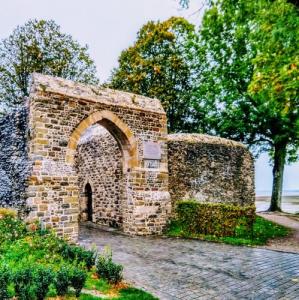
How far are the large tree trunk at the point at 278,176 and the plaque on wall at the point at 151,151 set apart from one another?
1056cm

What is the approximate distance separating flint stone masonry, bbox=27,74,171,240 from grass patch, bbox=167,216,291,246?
606 millimetres

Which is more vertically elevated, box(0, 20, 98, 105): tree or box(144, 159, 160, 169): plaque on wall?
box(0, 20, 98, 105): tree

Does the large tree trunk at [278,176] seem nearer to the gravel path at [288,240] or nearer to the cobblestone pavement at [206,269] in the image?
the gravel path at [288,240]

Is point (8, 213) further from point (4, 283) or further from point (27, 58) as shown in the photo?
point (27, 58)

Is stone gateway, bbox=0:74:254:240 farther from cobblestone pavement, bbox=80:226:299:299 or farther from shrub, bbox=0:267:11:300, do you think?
shrub, bbox=0:267:11:300

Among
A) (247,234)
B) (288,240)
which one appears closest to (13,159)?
(247,234)

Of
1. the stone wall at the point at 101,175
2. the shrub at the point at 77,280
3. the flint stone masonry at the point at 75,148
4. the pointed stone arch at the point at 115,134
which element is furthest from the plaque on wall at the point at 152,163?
the shrub at the point at 77,280

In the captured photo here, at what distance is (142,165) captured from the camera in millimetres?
12055

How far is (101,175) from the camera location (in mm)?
14406

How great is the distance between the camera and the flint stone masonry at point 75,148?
379 inches

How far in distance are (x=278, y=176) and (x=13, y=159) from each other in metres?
15.6

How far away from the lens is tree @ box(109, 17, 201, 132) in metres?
23.2

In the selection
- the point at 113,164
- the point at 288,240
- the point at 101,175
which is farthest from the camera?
the point at 101,175

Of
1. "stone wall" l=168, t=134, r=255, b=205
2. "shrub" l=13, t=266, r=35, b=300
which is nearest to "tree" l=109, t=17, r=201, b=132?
"stone wall" l=168, t=134, r=255, b=205
